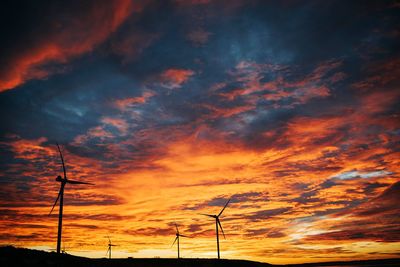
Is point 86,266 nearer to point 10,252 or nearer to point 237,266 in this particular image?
point 10,252

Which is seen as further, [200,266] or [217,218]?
[200,266]

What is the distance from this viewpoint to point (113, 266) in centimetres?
12362

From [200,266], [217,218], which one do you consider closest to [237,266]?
[200,266]

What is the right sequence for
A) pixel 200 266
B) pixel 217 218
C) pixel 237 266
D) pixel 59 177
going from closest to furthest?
pixel 59 177 → pixel 217 218 → pixel 200 266 → pixel 237 266

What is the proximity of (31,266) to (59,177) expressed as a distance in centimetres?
2072

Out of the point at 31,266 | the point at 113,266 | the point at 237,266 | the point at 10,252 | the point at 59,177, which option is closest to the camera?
the point at 31,266

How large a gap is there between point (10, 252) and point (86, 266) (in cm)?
2113

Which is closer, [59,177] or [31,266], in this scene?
[31,266]

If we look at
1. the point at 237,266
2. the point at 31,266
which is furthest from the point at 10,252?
the point at 237,266

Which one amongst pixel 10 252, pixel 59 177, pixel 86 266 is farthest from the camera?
pixel 86 266

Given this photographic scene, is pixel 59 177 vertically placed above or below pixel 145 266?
above

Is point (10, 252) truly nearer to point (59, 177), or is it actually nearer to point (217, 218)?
point (59, 177)

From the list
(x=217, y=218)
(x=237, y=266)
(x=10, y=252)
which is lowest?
(x=237, y=266)

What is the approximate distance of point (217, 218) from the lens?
15100 centimetres
